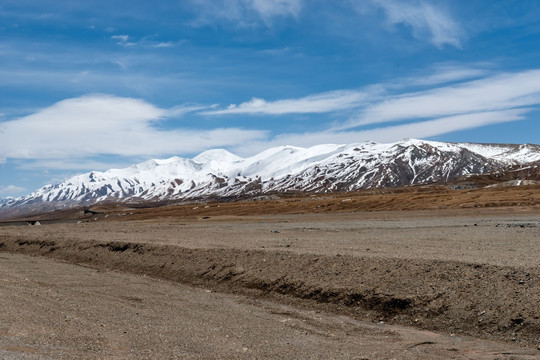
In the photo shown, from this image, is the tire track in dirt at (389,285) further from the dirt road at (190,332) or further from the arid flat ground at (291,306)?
the dirt road at (190,332)

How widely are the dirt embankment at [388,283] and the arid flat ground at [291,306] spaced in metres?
0.05

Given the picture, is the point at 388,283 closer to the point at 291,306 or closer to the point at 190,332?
the point at 291,306

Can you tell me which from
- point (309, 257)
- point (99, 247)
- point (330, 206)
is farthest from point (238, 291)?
point (330, 206)

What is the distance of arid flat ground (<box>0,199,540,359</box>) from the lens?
12.4m

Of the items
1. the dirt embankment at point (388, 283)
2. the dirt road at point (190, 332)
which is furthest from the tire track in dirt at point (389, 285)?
the dirt road at point (190, 332)

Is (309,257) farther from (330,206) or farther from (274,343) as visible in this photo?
(330,206)

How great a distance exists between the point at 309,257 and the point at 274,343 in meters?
9.36

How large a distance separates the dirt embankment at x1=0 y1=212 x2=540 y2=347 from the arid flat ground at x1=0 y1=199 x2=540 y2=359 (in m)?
0.05

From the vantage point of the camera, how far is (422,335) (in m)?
14.1

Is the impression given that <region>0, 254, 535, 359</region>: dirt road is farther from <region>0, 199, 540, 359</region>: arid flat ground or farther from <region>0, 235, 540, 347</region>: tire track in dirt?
<region>0, 235, 540, 347</region>: tire track in dirt

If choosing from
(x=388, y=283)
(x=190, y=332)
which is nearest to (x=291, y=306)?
(x=388, y=283)

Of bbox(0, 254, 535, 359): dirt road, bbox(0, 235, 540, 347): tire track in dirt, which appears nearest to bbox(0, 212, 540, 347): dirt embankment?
bbox(0, 235, 540, 347): tire track in dirt

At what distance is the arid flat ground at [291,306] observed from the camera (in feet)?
40.6

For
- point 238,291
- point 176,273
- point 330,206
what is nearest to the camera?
point 238,291
